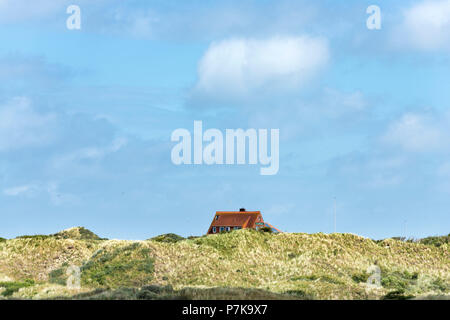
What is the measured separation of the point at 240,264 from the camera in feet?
160

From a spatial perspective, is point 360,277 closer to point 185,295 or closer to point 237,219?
point 185,295

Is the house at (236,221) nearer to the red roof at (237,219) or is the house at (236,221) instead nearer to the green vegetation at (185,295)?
the red roof at (237,219)

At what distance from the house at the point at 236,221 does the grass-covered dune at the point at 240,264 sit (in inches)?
637

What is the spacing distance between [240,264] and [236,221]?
2596cm

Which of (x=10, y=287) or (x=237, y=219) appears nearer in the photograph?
(x=10, y=287)

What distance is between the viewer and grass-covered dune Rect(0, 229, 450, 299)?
41.6 metres

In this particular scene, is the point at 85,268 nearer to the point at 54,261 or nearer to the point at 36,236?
the point at 54,261

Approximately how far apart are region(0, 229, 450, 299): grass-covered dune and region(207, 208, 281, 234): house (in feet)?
53.1

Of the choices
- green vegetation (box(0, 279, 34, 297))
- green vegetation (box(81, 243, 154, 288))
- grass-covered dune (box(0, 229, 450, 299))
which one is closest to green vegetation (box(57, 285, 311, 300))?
grass-covered dune (box(0, 229, 450, 299))

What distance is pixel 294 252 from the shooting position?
53.0 meters

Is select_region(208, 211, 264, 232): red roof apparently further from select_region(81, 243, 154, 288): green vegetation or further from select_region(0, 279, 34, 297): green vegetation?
select_region(0, 279, 34, 297): green vegetation

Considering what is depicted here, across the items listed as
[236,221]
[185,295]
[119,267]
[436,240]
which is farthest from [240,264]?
[436,240]
